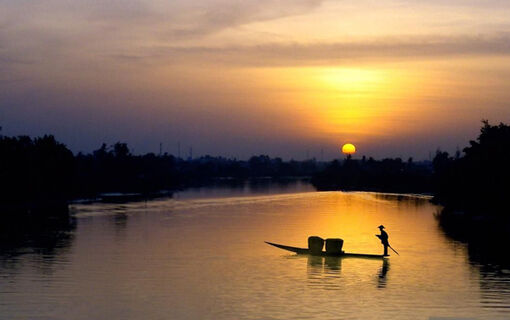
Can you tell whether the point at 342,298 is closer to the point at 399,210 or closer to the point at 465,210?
the point at 465,210

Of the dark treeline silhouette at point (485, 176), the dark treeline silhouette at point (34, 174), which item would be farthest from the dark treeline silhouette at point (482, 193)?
the dark treeline silhouette at point (34, 174)

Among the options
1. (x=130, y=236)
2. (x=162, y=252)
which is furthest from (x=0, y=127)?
(x=162, y=252)

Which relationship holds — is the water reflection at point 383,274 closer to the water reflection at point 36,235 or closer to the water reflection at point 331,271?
the water reflection at point 331,271

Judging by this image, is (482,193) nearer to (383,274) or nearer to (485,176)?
(485,176)

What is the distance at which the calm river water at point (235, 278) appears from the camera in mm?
33719

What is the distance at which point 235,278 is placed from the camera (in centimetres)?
4312

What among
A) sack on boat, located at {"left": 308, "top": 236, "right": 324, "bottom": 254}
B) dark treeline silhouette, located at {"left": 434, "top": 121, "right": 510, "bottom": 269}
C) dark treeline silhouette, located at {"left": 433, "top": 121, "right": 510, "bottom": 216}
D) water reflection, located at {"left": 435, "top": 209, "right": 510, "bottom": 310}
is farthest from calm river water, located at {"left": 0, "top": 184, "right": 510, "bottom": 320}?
dark treeline silhouette, located at {"left": 433, "top": 121, "right": 510, "bottom": 216}

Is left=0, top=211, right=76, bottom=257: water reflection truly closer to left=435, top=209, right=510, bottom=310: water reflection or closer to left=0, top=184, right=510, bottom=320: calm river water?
left=0, top=184, right=510, bottom=320: calm river water

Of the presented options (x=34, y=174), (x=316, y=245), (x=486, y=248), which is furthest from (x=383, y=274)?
(x=34, y=174)

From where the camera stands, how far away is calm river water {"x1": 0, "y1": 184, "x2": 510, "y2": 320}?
1328 inches

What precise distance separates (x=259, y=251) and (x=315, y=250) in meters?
6.78

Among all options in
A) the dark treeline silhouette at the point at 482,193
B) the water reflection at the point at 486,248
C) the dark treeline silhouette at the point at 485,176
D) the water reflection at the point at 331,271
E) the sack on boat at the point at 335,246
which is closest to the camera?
the water reflection at the point at 486,248

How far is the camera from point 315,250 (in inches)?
2030

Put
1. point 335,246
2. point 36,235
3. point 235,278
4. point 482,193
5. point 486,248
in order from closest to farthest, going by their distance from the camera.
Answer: point 235,278, point 335,246, point 486,248, point 36,235, point 482,193
